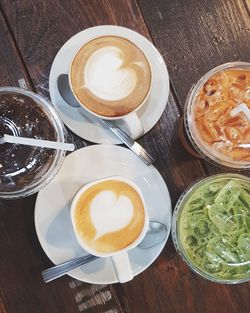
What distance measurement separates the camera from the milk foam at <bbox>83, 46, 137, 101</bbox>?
4.61 ft

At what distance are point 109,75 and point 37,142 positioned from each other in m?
0.23

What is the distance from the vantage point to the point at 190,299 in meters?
1.53

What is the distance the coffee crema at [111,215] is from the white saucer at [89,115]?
0.13 m

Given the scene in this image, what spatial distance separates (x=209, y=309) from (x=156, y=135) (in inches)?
17.6

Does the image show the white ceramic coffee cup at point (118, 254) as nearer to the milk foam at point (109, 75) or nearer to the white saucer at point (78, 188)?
the white saucer at point (78, 188)

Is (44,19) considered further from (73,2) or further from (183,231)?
(183,231)

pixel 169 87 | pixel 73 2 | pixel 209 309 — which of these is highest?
pixel 73 2

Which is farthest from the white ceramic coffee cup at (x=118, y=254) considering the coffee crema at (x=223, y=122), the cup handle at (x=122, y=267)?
the coffee crema at (x=223, y=122)

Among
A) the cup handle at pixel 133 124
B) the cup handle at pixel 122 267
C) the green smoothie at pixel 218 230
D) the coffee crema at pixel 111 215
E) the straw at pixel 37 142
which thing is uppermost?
the straw at pixel 37 142

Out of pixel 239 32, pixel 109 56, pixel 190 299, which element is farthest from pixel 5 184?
pixel 239 32

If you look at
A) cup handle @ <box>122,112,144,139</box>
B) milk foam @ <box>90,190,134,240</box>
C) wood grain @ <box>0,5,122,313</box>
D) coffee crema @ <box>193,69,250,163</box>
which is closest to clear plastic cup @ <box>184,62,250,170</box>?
coffee crema @ <box>193,69,250,163</box>

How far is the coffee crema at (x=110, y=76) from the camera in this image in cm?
140

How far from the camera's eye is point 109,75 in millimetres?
1411

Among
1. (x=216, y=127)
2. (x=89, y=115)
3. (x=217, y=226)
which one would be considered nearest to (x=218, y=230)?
(x=217, y=226)
